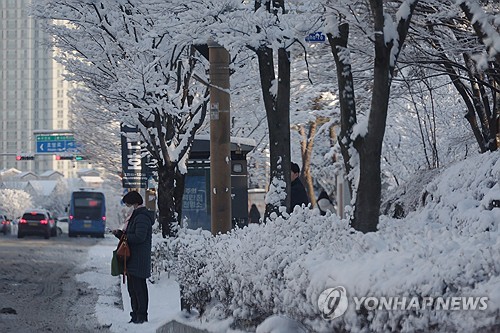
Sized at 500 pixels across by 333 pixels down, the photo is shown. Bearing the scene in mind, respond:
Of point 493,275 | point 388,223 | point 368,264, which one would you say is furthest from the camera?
point 388,223

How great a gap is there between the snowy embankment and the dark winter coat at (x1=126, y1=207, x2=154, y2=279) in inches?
19.8

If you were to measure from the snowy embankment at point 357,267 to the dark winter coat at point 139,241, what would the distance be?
502 mm

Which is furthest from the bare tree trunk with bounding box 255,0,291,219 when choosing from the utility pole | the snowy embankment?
the snowy embankment

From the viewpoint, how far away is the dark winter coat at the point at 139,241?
12742 millimetres

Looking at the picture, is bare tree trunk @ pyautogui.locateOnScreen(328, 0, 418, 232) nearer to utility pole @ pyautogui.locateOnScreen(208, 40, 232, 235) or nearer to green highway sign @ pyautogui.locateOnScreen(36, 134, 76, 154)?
utility pole @ pyautogui.locateOnScreen(208, 40, 232, 235)

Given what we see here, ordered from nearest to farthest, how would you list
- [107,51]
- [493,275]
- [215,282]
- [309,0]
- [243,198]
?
[493,275]
[215,282]
[309,0]
[107,51]
[243,198]

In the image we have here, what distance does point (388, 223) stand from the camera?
11.7 m

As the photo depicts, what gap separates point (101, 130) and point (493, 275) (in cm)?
4741

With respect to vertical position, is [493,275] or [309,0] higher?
[309,0]

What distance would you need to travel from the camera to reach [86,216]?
225ft

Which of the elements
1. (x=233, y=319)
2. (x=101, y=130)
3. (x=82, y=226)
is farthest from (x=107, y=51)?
(x=82, y=226)

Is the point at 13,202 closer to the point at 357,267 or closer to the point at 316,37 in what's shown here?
the point at 316,37

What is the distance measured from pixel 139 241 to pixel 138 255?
25cm

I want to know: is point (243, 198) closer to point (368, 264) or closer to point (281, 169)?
point (281, 169)
